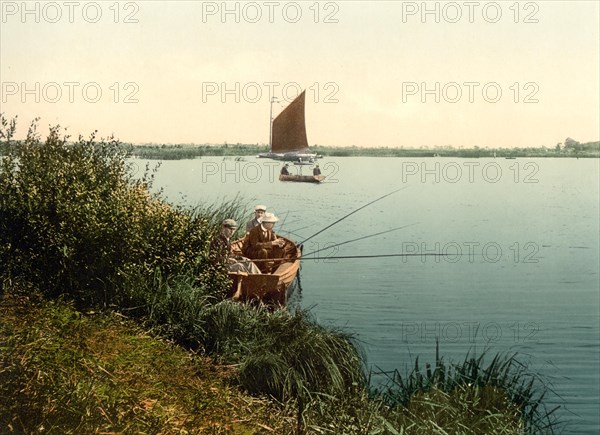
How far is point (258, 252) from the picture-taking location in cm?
1209

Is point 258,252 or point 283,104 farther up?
point 283,104

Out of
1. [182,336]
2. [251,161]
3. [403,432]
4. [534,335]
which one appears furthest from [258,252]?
[403,432]

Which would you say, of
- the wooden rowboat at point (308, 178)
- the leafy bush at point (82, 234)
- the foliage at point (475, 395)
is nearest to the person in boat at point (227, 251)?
the leafy bush at point (82, 234)

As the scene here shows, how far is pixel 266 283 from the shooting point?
1106 cm

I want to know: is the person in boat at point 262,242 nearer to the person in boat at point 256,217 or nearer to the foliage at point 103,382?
the person in boat at point 256,217

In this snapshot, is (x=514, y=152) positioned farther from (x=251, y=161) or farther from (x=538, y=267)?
(x=251, y=161)

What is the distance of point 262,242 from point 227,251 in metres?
1.51

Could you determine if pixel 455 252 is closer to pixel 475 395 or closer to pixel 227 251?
pixel 227 251

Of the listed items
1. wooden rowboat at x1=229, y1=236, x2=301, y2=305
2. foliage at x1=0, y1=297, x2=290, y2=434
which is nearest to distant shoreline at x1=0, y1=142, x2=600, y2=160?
wooden rowboat at x1=229, y1=236, x2=301, y2=305

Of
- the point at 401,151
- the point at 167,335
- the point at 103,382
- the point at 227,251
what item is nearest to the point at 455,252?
the point at 401,151

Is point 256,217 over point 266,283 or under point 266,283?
over

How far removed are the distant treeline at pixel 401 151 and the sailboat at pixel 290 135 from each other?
54cm

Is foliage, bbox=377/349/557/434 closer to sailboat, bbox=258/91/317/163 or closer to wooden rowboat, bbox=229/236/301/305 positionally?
wooden rowboat, bbox=229/236/301/305

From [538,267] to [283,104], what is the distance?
13.9 ft
